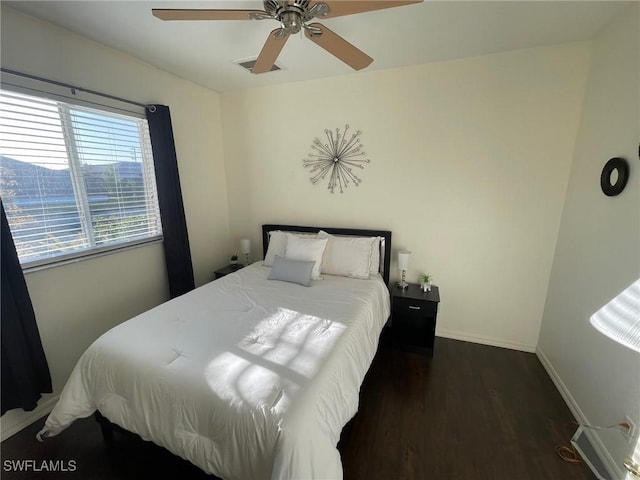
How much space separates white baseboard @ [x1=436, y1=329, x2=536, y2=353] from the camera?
2.60m

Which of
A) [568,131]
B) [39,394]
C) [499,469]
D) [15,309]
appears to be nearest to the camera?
[499,469]

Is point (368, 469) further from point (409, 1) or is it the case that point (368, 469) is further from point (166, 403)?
point (409, 1)

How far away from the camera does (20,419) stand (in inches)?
71.9

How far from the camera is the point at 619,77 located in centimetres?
173

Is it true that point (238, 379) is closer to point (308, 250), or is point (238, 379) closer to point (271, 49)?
point (308, 250)

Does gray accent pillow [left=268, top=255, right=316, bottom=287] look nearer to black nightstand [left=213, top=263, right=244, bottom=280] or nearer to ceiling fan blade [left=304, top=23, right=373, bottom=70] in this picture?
black nightstand [left=213, top=263, right=244, bottom=280]

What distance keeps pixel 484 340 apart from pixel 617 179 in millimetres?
1695

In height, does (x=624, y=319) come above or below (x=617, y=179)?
below

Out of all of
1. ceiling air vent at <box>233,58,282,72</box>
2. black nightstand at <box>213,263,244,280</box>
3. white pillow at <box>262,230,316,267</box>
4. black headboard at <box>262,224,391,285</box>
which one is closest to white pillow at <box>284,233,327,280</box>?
white pillow at <box>262,230,316,267</box>

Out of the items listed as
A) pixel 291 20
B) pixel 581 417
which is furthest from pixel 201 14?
pixel 581 417

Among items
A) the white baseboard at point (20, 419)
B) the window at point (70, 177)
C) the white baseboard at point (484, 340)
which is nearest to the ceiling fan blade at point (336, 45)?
the window at point (70, 177)

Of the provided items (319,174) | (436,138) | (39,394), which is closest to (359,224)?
(319,174)

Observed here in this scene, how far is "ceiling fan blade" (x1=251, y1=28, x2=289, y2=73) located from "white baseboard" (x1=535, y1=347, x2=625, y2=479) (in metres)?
2.80

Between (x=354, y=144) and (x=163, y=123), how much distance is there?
176cm
